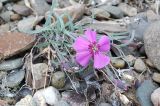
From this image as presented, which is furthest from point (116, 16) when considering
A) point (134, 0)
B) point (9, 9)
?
point (9, 9)

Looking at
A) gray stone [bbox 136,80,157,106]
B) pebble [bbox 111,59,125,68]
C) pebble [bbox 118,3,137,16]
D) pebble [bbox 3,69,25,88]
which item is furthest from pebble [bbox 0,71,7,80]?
pebble [bbox 118,3,137,16]

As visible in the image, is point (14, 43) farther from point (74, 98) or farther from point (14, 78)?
point (74, 98)

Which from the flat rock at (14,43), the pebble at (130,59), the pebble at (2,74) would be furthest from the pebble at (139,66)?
the pebble at (2,74)

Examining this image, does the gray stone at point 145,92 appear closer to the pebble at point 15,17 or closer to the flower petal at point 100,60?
the flower petal at point 100,60

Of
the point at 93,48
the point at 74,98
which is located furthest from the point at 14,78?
the point at 93,48

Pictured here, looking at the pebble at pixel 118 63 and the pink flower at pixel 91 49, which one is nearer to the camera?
the pink flower at pixel 91 49
